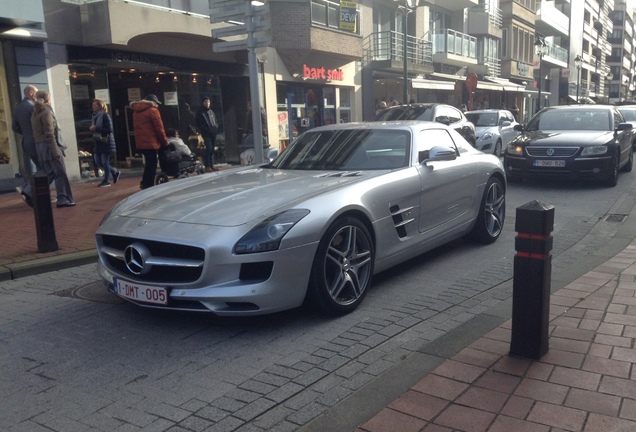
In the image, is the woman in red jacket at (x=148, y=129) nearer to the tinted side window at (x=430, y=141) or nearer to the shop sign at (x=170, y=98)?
the tinted side window at (x=430, y=141)

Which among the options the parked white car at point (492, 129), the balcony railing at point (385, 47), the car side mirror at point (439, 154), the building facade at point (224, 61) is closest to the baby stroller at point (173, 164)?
the building facade at point (224, 61)

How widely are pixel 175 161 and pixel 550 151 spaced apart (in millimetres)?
6878

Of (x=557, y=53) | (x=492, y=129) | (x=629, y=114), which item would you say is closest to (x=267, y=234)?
(x=492, y=129)

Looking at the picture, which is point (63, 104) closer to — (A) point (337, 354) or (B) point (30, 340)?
(B) point (30, 340)

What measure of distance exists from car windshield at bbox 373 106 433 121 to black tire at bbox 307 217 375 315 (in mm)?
9098

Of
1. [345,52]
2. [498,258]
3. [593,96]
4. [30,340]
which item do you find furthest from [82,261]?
[593,96]

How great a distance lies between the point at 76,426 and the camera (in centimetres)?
290

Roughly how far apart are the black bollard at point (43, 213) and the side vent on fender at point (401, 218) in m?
3.80

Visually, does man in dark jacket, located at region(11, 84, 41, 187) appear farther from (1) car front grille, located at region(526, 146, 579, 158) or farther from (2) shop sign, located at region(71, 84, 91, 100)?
(1) car front grille, located at region(526, 146, 579, 158)

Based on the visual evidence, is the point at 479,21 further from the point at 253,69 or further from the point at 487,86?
the point at 253,69

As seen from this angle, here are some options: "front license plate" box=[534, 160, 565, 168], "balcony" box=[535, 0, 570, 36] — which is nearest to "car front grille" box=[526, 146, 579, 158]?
"front license plate" box=[534, 160, 565, 168]

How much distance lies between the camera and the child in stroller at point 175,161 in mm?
10703

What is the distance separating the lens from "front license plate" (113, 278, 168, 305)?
12.9 feet

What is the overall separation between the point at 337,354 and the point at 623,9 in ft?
385
